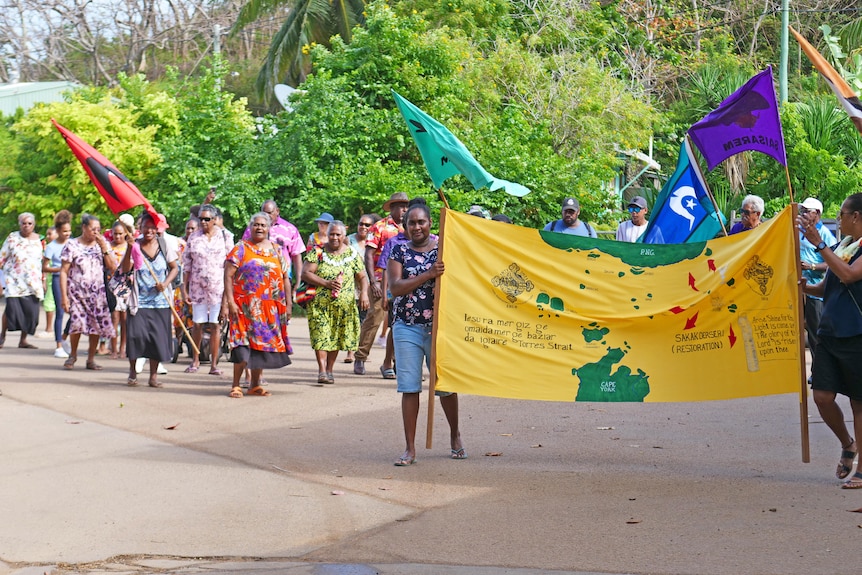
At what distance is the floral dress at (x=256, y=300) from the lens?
36.4 ft

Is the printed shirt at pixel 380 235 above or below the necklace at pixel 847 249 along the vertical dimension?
above

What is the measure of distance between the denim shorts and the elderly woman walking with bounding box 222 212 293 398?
3.28m

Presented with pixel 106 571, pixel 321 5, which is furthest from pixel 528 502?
pixel 321 5

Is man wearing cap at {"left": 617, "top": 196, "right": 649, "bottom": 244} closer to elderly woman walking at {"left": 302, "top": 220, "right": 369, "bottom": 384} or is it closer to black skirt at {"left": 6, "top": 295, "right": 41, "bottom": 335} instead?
elderly woman walking at {"left": 302, "top": 220, "right": 369, "bottom": 384}

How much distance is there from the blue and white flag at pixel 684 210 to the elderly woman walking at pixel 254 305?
3.86m

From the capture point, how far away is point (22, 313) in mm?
16469

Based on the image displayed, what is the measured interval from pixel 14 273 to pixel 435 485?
11.0 m

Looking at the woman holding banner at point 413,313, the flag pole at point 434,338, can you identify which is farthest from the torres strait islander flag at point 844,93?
the woman holding banner at point 413,313

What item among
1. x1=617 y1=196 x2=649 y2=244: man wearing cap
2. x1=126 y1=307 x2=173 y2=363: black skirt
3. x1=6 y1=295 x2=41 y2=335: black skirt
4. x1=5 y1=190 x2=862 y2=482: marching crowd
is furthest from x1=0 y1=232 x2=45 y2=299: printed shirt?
x1=617 y1=196 x2=649 y2=244: man wearing cap

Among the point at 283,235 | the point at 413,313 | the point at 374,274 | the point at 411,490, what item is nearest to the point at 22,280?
the point at 283,235

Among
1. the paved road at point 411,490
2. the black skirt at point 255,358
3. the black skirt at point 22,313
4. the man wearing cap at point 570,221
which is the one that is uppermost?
the man wearing cap at point 570,221

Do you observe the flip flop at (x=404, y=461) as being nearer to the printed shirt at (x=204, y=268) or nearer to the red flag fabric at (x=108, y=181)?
the red flag fabric at (x=108, y=181)

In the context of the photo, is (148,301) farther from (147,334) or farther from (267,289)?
(267,289)

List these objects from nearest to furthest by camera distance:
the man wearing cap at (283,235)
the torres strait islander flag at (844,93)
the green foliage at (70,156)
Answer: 1. the torres strait islander flag at (844,93)
2. the man wearing cap at (283,235)
3. the green foliage at (70,156)
